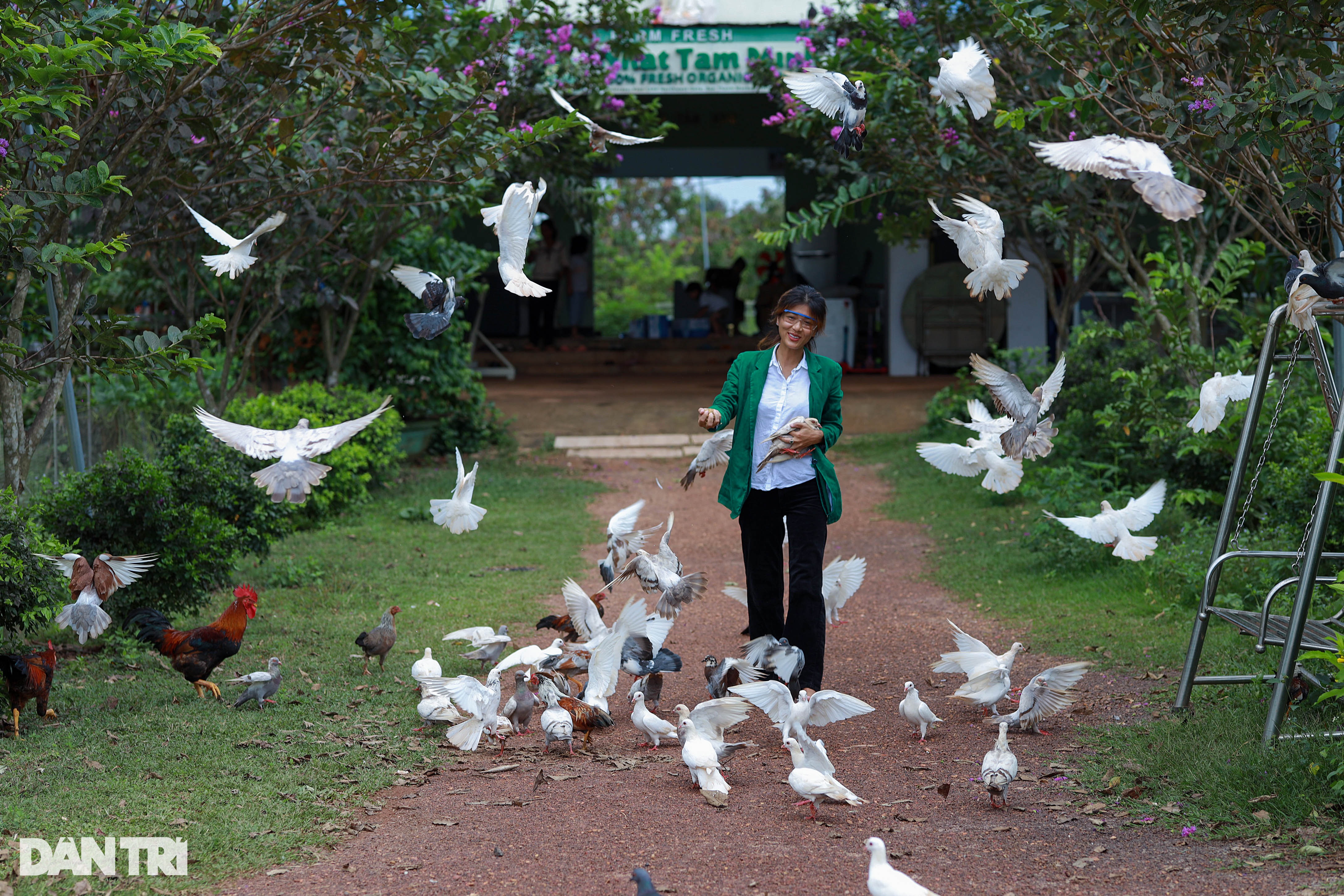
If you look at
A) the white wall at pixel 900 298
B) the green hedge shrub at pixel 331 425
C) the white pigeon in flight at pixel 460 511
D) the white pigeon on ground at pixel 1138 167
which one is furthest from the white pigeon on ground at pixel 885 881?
the white wall at pixel 900 298

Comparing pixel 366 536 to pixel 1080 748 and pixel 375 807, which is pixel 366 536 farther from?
pixel 1080 748

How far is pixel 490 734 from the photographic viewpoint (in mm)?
4555

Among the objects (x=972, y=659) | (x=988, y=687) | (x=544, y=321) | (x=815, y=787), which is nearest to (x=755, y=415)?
(x=972, y=659)

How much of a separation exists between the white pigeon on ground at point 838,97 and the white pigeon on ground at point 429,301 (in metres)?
1.61

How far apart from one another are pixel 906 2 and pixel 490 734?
7057 millimetres

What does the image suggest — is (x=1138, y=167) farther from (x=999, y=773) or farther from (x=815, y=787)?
(x=815, y=787)

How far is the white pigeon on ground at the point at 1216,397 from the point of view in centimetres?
496

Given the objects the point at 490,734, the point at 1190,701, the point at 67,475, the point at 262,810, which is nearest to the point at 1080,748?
the point at 1190,701

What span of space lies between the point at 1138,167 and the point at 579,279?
17153 millimetres

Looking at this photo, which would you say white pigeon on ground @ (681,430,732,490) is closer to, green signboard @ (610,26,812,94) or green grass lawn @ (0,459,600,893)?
green grass lawn @ (0,459,600,893)

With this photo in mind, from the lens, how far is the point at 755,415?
15.5ft

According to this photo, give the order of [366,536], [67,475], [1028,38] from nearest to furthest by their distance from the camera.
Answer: [1028,38] → [67,475] → [366,536]

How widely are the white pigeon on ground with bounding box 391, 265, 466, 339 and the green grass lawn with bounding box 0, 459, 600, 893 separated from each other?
61.8 inches

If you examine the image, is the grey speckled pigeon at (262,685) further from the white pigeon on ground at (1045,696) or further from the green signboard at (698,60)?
the green signboard at (698,60)
